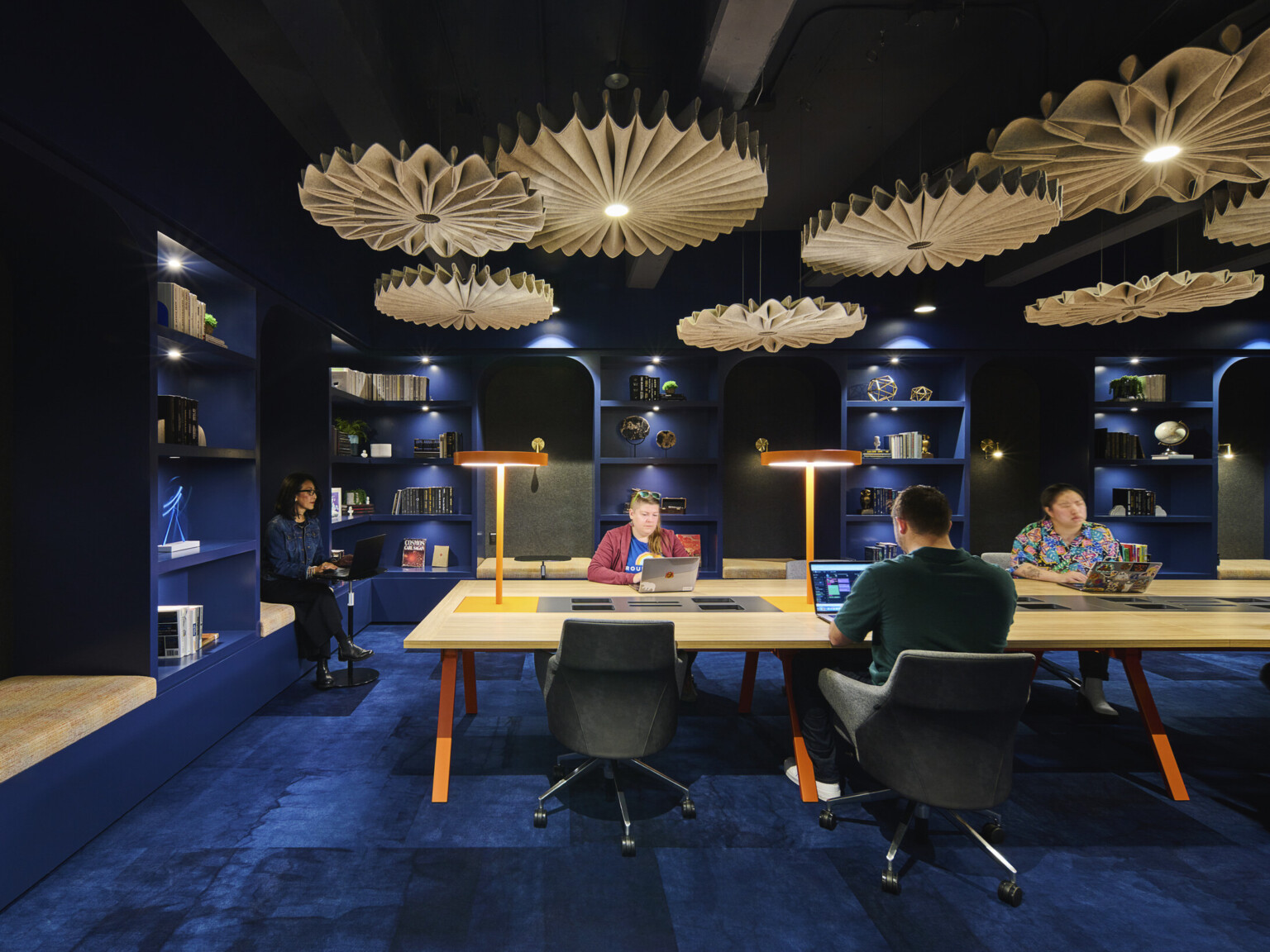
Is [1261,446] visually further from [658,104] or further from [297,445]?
[297,445]

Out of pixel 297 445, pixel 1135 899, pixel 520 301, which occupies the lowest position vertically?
pixel 1135 899

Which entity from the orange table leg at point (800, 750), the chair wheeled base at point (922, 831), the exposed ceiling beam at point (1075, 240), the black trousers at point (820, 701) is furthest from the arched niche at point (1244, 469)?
the orange table leg at point (800, 750)

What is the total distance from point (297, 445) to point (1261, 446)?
9992mm

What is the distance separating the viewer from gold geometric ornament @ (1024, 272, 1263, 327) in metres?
3.84

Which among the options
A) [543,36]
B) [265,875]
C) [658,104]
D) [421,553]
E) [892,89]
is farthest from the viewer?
[421,553]

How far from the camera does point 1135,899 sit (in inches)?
83.4

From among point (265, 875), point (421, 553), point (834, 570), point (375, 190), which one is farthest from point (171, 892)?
point (421, 553)

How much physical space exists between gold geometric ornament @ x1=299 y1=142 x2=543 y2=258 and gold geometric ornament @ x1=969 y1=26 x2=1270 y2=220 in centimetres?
198

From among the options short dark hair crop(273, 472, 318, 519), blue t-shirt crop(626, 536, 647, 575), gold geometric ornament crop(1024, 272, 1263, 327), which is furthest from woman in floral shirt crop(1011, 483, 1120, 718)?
short dark hair crop(273, 472, 318, 519)

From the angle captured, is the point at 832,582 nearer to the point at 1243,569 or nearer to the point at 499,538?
the point at 499,538

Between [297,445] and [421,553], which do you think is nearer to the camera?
[297,445]

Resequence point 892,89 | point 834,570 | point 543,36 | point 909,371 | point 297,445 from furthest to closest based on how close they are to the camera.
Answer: point 909,371 < point 297,445 < point 892,89 < point 543,36 < point 834,570

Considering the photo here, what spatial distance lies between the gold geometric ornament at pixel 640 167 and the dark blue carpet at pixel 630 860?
2660 mm

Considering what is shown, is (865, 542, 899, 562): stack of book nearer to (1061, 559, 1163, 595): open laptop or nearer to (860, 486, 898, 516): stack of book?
(860, 486, 898, 516): stack of book
